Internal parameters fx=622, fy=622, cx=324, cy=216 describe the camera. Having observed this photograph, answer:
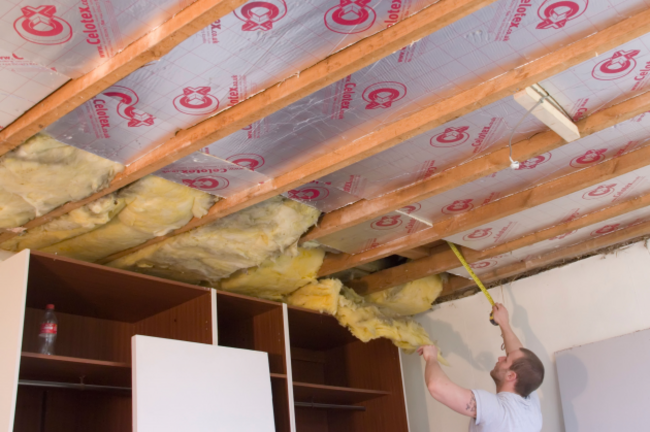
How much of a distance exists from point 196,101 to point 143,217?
2.31ft

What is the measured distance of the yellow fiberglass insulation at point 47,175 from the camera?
1928 millimetres

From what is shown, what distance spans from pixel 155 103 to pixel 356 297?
1.88 metres

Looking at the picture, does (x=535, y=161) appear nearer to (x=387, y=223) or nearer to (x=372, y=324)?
(x=387, y=223)

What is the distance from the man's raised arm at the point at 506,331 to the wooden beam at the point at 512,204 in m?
0.50

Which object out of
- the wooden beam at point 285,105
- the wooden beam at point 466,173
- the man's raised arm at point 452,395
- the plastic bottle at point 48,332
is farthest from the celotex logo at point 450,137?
the plastic bottle at point 48,332

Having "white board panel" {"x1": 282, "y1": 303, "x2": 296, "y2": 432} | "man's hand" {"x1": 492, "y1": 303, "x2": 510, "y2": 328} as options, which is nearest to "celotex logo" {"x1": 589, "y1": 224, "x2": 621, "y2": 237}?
"man's hand" {"x1": 492, "y1": 303, "x2": 510, "y2": 328}

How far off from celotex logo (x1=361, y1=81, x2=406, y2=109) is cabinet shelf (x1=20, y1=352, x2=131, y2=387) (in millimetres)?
1349

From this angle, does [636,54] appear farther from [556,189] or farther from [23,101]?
[23,101]

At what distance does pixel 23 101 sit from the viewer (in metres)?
1.74

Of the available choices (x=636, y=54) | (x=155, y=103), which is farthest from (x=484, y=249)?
(x=155, y=103)

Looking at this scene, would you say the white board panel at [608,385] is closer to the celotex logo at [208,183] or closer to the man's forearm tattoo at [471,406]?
the man's forearm tattoo at [471,406]

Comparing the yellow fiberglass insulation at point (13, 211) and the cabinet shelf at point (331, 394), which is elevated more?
the yellow fiberglass insulation at point (13, 211)

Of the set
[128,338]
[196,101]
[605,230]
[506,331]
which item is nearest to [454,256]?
[506,331]

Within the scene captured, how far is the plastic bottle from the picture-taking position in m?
2.45
